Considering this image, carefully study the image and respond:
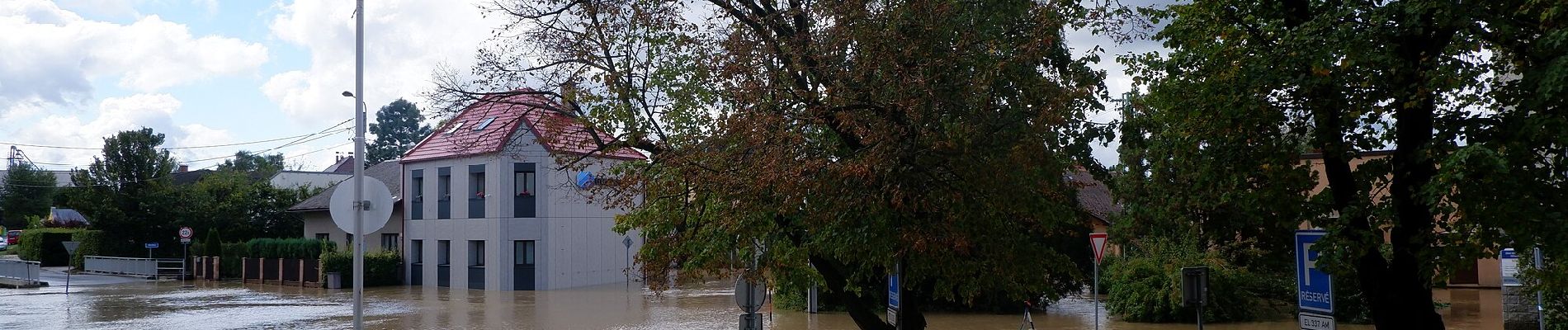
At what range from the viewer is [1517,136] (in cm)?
781

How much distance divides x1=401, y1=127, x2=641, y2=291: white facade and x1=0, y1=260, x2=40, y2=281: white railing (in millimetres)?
12897

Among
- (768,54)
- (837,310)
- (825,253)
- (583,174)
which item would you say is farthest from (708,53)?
(583,174)

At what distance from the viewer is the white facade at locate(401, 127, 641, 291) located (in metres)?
37.2

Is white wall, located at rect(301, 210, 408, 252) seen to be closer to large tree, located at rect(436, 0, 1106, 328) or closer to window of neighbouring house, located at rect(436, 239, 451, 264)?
window of neighbouring house, located at rect(436, 239, 451, 264)

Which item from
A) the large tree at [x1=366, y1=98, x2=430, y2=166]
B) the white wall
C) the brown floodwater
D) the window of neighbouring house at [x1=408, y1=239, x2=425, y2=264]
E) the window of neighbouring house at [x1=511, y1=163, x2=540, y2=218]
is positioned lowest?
the brown floodwater

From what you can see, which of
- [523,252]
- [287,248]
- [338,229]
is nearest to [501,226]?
[523,252]

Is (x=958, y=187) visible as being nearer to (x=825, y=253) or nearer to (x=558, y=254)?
(x=825, y=253)

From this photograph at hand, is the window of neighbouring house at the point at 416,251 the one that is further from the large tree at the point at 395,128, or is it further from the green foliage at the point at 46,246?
the large tree at the point at 395,128

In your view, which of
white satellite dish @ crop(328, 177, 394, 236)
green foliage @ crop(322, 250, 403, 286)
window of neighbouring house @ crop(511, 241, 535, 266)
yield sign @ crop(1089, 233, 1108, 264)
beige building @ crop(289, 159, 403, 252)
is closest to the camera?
white satellite dish @ crop(328, 177, 394, 236)

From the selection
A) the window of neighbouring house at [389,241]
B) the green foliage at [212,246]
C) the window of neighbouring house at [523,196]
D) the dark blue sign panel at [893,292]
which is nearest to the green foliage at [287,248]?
the window of neighbouring house at [389,241]

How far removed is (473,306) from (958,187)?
71.9ft

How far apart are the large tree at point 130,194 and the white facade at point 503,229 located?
718 inches

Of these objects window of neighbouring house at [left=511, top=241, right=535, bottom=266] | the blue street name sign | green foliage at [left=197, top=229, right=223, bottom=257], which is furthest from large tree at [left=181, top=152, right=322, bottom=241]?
the blue street name sign

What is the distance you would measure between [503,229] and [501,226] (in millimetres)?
112
